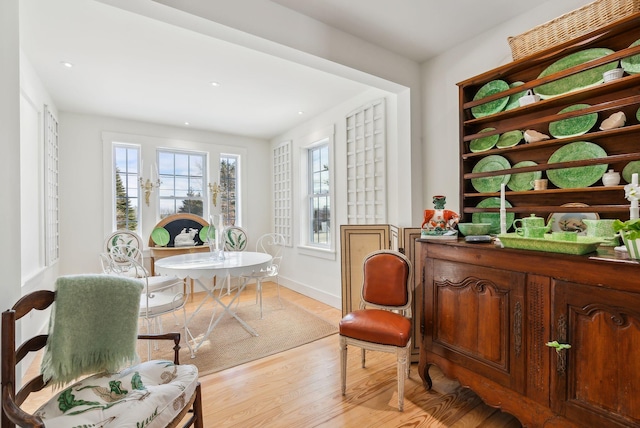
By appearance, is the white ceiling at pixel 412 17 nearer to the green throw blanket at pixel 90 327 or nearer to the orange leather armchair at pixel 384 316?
the orange leather armchair at pixel 384 316

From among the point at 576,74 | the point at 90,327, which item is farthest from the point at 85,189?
the point at 576,74

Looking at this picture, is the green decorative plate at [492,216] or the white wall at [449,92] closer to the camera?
the green decorative plate at [492,216]

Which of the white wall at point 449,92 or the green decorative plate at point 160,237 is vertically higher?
the white wall at point 449,92

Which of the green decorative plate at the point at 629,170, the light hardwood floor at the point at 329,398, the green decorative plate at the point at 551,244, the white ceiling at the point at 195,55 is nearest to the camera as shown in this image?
the green decorative plate at the point at 551,244

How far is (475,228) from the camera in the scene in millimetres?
2055

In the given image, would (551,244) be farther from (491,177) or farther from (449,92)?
(449,92)

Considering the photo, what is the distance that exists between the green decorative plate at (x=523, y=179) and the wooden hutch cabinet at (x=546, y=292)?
0.05 m

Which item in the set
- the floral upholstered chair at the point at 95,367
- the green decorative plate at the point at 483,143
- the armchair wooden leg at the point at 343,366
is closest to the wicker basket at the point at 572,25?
the green decorative plate at the point at 483,143

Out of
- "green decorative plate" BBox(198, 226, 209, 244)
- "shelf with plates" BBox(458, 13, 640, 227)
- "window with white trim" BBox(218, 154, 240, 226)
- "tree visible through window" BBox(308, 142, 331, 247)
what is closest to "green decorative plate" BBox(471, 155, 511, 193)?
"shelf with plates" BBox(458, 13, 640, 227)

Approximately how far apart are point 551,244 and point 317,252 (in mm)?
3140

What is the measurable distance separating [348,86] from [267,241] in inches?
132

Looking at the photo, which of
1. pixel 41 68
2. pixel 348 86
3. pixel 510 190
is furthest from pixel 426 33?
pixel 41 68

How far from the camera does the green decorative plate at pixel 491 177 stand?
2.24 meters

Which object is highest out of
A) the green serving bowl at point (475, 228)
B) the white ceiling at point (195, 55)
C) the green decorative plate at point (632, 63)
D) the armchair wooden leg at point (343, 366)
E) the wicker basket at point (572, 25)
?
the white ceiling at point (195, 55)
